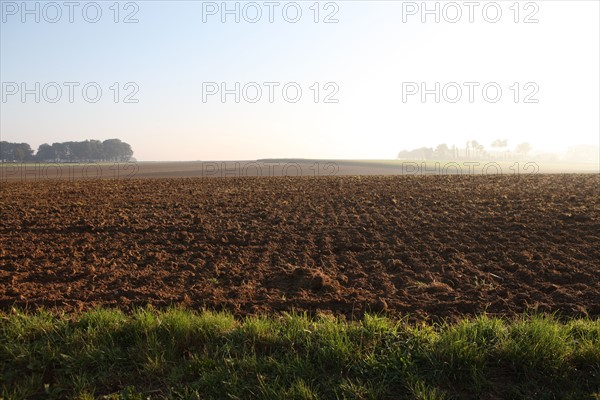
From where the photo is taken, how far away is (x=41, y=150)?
149 meters

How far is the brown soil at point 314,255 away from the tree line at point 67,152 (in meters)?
147

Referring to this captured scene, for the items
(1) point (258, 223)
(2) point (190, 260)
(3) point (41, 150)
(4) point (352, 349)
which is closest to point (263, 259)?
(2) point (190, 260)

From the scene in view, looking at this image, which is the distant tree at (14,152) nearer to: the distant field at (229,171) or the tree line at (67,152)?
the tree line at (67,152)

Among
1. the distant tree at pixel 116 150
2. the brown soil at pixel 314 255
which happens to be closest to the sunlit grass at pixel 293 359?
the brown soil at pixel 314 255

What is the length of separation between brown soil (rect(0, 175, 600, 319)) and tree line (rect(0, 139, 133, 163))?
483 ft

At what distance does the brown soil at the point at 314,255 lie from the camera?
251 inches

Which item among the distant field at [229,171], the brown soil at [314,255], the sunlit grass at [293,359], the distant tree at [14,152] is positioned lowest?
the sunlit grass at [293,359]

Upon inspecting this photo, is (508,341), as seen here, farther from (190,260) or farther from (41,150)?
(41,150)

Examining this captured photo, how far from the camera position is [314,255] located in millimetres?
9219

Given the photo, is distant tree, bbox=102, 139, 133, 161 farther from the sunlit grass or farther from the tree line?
the sunlit grass

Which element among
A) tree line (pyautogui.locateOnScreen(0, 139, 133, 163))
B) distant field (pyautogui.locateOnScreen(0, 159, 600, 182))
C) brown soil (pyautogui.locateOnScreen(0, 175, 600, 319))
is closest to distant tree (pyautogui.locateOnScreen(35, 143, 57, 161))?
tree line (pyautogui.locateOnScreen(0, 139, 133, 163))

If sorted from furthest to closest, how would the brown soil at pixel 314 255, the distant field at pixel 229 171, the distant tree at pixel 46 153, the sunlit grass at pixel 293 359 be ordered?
the distant tree at pixel 46 153
the distant field at pixel 229 171
the brown soil at pixel 314 255
the sunlit grass at pixel 293 359

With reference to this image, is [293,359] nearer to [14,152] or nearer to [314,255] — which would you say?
[314,255]

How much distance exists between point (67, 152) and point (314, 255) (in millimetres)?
162481
